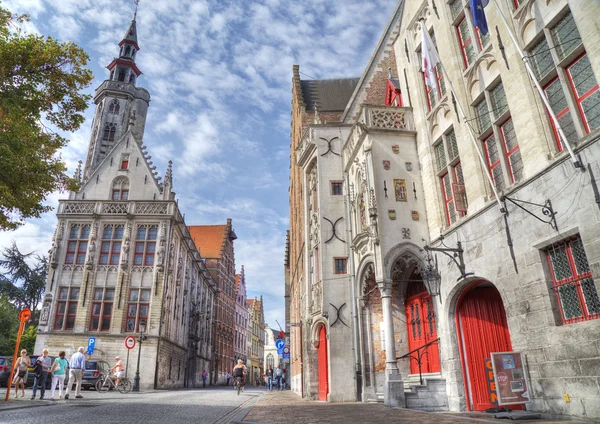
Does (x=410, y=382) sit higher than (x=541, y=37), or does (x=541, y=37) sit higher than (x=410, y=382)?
(x=541, y=37)

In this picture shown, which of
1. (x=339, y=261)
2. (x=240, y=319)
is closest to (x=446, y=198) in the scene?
(x=339, y=261)

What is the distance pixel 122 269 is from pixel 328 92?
63.0ft

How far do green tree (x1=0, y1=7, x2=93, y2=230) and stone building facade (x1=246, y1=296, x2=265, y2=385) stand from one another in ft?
232

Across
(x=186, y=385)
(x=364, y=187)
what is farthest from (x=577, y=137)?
(x=186, y=385)

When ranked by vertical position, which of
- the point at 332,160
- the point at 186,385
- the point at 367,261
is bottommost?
the point at 186,385

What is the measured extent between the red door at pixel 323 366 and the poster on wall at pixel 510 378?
9.60 metres

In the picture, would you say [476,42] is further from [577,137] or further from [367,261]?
[367,261]

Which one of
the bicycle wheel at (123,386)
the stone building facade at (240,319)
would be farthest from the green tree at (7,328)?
the stone building facade at (240,319)

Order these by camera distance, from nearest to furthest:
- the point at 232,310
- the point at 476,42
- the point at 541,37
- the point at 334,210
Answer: the point at 541,37 < the point at 476,42 < the point at 334,210 < the point at 232,310

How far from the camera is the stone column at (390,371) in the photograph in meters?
11.1

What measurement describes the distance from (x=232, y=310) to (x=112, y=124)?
33.2 meters

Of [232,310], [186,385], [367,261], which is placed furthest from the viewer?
[232,310]

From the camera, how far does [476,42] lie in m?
10.5

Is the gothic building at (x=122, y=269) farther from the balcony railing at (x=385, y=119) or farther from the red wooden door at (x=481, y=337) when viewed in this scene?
the red wooden door at (x=481, y=337)
